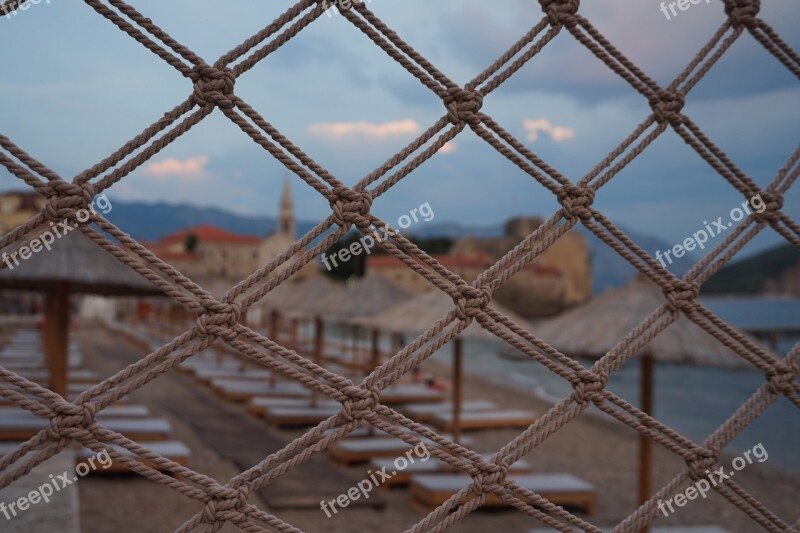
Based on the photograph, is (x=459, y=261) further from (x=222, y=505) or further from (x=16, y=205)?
(x=222, y=505)

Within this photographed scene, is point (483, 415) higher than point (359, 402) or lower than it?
higher

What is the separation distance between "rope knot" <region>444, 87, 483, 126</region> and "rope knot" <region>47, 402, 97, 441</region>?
0.92m

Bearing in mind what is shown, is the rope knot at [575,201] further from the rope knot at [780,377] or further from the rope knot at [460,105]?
the rope knot at [780,377]

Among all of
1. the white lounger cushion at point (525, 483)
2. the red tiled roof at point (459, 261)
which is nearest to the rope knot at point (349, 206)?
the white lounger cushion at point (525, 483)

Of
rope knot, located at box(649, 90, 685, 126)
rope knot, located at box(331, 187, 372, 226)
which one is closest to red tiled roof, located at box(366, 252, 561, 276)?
rope knot, located at box(649, 90, 685, 126)

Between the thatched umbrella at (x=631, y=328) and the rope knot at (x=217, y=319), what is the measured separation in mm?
4657

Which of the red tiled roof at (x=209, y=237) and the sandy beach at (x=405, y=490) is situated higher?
the red tiled roof at (x=209, y=237)

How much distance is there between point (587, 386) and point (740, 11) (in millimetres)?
1092

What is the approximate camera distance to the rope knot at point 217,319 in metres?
1.41

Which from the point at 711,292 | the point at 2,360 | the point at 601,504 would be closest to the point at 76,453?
the point at 601,504

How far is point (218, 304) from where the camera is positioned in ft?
4.66

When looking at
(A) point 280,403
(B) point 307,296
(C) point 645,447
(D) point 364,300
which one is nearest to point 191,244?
(B) point 307,296

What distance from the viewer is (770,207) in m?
2.04

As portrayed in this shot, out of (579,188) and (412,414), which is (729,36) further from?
(412,414)
